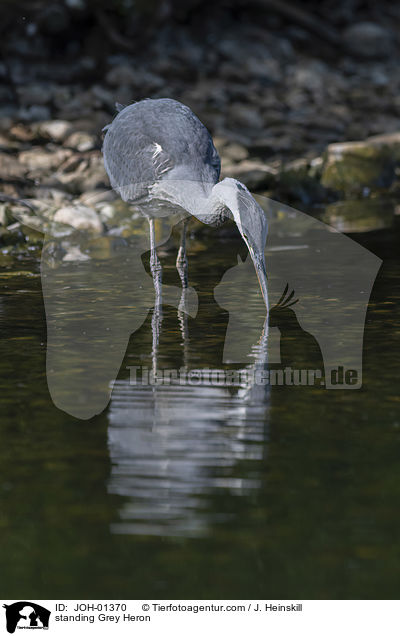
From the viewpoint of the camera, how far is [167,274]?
33.9 ft

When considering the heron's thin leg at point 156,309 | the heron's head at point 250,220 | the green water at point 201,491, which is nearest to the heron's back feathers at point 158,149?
the heron's thin leg at point 156,309

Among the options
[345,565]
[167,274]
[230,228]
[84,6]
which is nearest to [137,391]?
[345,565]

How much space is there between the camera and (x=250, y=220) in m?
7.32

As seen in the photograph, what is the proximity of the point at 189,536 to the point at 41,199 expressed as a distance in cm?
998

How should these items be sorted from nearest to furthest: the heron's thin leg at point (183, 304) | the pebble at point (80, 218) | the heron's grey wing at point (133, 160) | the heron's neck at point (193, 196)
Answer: the heron's thin leg at point (183, 304)
the heron's neck at point (193, 196)
the heron's grey wing at point (133, 160)
the pebble at point (80, 218)

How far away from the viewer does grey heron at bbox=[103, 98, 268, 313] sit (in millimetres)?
8094

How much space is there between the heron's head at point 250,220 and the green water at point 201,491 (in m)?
0.83

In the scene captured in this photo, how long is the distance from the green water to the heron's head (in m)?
0.83

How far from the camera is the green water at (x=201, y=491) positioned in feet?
13.3

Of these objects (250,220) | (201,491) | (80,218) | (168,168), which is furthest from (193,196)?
(80,218)

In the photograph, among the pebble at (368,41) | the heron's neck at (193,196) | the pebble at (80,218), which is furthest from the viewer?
the pebble at (368,41)

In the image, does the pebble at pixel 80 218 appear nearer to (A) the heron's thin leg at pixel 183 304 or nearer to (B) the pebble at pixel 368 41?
(A) the heron's thin leg at pixel 183 304
